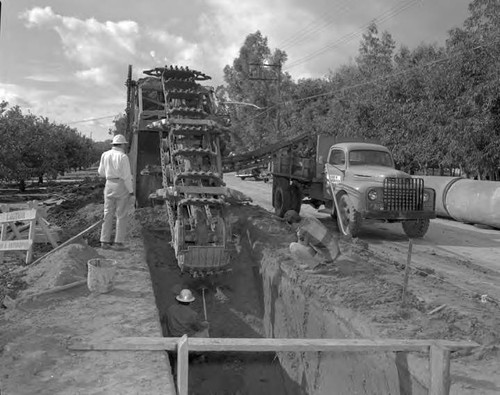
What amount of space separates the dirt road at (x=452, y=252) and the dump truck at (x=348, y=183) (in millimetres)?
625

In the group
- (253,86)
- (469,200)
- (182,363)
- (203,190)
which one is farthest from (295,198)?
(253,86)

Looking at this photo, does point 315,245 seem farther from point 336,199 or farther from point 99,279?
point 336,199

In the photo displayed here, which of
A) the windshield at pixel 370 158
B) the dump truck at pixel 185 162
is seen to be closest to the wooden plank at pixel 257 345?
the dump truck at pixel 185 162

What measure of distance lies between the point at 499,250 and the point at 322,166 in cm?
485

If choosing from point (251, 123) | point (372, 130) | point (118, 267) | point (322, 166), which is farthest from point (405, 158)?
point (251, 123)

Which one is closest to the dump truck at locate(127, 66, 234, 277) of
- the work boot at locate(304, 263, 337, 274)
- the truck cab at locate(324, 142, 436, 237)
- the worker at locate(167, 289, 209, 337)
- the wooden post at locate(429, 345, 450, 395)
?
the worker at locate(167, 289, 209, 337)

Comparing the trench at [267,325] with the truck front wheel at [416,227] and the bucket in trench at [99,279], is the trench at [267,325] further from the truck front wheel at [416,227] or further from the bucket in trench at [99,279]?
the truck front wheel at [416,227]

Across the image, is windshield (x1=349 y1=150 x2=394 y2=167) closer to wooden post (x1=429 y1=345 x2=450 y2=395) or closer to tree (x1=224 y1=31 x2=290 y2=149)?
wooden post (x1=429 y1=345 x2=450 y2=395)

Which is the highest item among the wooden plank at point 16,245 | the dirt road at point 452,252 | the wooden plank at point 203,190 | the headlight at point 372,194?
the wooden plank at point 203,190

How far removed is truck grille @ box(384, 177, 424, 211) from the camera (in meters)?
11.5

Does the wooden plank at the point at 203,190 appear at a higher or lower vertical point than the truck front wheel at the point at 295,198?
higher

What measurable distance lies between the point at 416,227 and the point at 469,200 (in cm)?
434

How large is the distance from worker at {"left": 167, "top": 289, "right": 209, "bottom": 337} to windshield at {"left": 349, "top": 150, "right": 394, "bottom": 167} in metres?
6.49

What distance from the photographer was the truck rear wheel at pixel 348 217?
11.8 metres
